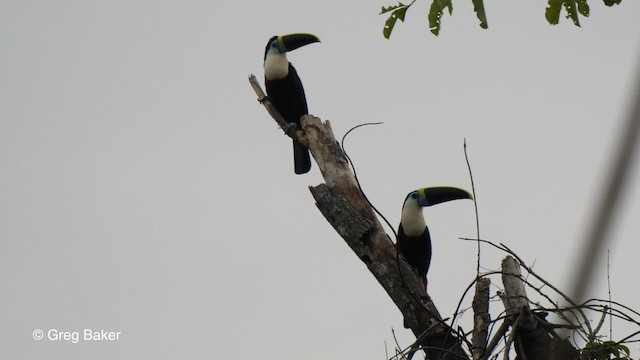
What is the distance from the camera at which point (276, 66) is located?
21.3 ft

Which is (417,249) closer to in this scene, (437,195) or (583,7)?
(437,195)

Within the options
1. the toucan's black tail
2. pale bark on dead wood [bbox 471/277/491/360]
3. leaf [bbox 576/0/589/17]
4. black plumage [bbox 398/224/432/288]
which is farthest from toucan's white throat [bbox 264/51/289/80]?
leaf [bbox 576/0/589/17]

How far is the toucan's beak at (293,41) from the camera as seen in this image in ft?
21.2

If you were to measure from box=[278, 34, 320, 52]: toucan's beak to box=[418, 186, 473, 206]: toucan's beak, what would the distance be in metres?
1.86

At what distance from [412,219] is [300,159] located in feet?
4.36

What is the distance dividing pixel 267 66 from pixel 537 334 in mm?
4599

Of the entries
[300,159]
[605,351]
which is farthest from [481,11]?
[300,159]

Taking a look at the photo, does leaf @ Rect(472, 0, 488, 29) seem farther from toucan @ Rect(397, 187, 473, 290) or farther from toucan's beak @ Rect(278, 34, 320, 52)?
toucan's beak @ Rect(278, 34, 320, 52)

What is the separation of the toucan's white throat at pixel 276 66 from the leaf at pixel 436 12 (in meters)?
4.21

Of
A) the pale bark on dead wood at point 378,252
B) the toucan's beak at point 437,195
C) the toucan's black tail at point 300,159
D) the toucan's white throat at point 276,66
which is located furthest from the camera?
the toucan's white throat at point 276,66

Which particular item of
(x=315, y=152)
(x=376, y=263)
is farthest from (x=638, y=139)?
(x=315, y=152)

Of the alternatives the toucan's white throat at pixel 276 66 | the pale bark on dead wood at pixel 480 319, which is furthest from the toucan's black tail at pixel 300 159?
the pale bark on dead wood at pixel 480 319

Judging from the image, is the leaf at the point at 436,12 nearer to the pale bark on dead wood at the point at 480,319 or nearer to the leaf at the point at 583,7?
the leaf at the point at 583,7

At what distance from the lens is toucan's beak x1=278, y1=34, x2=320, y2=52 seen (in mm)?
6474
